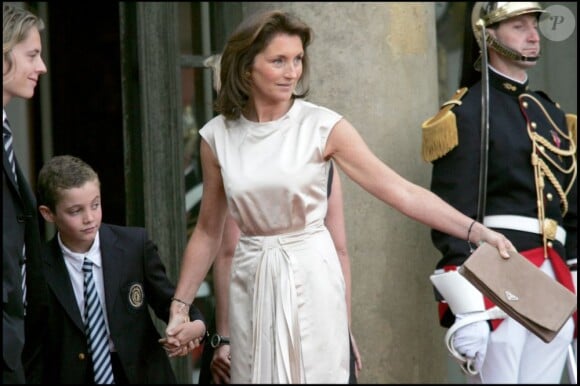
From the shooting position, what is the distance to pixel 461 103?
6855mm

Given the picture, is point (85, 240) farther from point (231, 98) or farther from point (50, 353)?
point (231, 98)

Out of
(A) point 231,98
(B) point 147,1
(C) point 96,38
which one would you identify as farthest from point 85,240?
(C) point 96,38

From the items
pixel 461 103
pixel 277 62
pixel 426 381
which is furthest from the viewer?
pixel 426 381

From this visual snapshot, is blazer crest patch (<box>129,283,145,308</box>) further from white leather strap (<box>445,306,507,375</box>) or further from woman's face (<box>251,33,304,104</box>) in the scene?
white leather strap (<box>445,306,507,375</box>)

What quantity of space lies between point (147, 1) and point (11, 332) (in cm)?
277

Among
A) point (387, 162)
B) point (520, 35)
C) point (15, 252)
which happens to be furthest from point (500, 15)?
point (15, 252)

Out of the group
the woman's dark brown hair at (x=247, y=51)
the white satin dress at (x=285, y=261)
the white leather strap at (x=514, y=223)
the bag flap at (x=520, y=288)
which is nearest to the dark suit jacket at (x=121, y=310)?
the white satin dress at (x=285, y=261)

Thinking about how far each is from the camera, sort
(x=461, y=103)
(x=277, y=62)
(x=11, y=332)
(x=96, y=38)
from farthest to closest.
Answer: (x=96, y=38) < (x=461, y=103) < (x=277, y=62) < (x=11, y=332)

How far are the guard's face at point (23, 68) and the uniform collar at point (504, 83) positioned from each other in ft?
7.94

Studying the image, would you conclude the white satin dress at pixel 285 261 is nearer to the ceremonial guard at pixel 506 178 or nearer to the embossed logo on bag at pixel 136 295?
the embossed logo on bag at pixel 136 295

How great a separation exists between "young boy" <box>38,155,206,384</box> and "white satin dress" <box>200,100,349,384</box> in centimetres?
34

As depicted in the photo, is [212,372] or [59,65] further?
[59,65]

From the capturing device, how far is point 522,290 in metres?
5.34

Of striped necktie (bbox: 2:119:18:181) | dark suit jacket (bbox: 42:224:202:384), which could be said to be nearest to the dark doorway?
dark suit jacket (bbox: 42:224:202:384)
